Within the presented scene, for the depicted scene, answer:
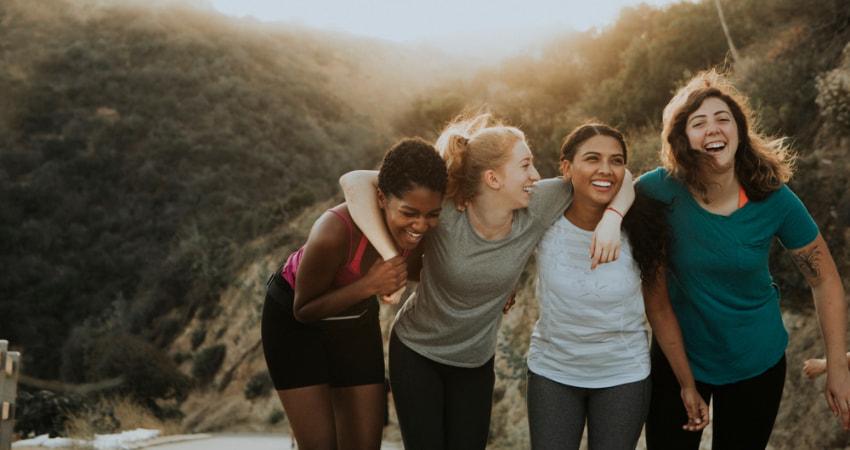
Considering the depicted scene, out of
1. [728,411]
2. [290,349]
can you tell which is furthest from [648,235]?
[290,349]

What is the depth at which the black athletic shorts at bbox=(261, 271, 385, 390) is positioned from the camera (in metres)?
3.33

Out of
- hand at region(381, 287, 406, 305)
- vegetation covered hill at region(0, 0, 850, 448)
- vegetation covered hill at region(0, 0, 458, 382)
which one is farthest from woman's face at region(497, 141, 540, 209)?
vegetation covered hill at region(0, 0, 458, 382)

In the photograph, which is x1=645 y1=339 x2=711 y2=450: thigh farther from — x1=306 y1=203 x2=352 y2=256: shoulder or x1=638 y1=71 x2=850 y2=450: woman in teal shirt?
x1=306 y1=203 x2=352 y2=256: shoulder

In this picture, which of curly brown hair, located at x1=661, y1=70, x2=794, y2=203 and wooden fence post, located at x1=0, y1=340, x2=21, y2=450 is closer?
curly brown hair, located at x1=661, y1=70, x2=794, y2=203

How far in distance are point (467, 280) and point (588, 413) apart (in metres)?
0.77

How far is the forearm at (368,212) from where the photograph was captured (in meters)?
3.06

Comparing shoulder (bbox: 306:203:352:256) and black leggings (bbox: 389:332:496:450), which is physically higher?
shoulder (bbox: 306:203:352:256)

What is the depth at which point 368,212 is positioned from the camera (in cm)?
310

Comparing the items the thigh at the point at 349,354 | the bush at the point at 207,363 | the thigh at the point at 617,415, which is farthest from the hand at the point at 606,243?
the bush at the point at 207,363

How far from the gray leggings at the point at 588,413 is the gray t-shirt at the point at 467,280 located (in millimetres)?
345

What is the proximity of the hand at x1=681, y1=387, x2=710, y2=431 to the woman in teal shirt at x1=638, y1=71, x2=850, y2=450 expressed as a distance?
0.08 metres

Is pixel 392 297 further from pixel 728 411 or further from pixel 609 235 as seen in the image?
pixel 728 411

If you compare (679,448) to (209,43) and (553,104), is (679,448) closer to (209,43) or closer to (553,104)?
(553,104)

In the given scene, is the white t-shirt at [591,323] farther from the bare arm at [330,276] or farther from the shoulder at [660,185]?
the bare arm at [330,276]
